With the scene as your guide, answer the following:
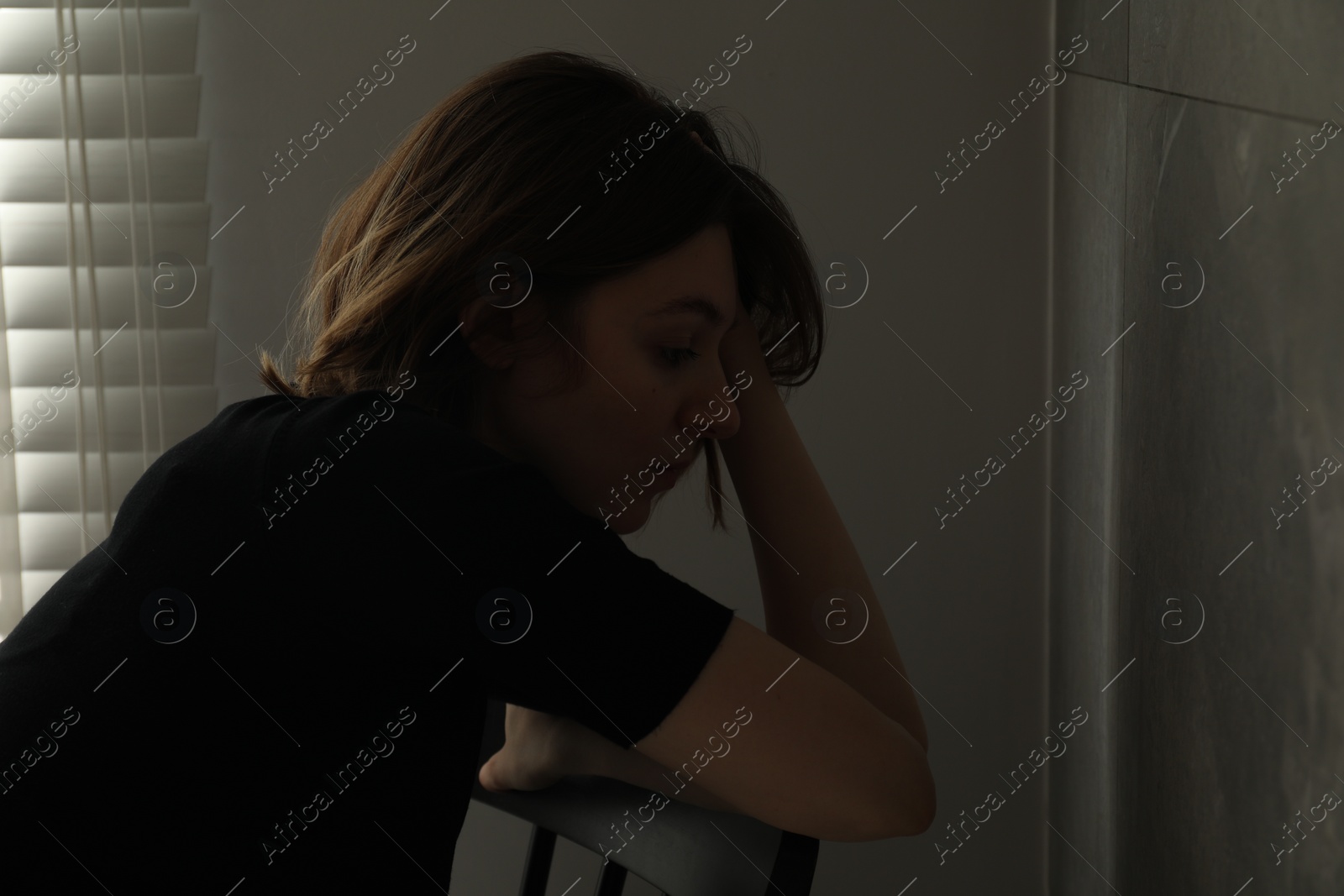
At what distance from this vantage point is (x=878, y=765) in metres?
0.60

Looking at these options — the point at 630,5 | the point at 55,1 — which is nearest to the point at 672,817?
the point at 630,5

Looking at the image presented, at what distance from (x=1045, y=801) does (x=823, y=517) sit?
683 millimetres

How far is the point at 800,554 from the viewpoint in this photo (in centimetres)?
83

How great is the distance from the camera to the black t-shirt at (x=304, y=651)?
1.79ft

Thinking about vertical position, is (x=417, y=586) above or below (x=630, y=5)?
below

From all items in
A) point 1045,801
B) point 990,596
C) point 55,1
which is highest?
point 55,1

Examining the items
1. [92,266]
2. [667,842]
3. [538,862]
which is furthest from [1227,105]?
[92,266]

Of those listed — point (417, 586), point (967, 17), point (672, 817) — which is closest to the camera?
point (417, 586)

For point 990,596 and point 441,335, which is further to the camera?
point 990,596

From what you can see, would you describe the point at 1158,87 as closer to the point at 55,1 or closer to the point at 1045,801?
the point at 1045,801

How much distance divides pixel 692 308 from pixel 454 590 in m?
0.28

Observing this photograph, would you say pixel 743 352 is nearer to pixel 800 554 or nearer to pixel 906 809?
pixel 800 554

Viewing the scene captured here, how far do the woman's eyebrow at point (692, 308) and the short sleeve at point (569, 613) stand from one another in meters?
0.21

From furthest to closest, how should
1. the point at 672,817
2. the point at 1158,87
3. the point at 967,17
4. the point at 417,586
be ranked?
1. the point at 967,17
2. the point at 1158,87
3. the point at 672,817
4. the point at 417,586
